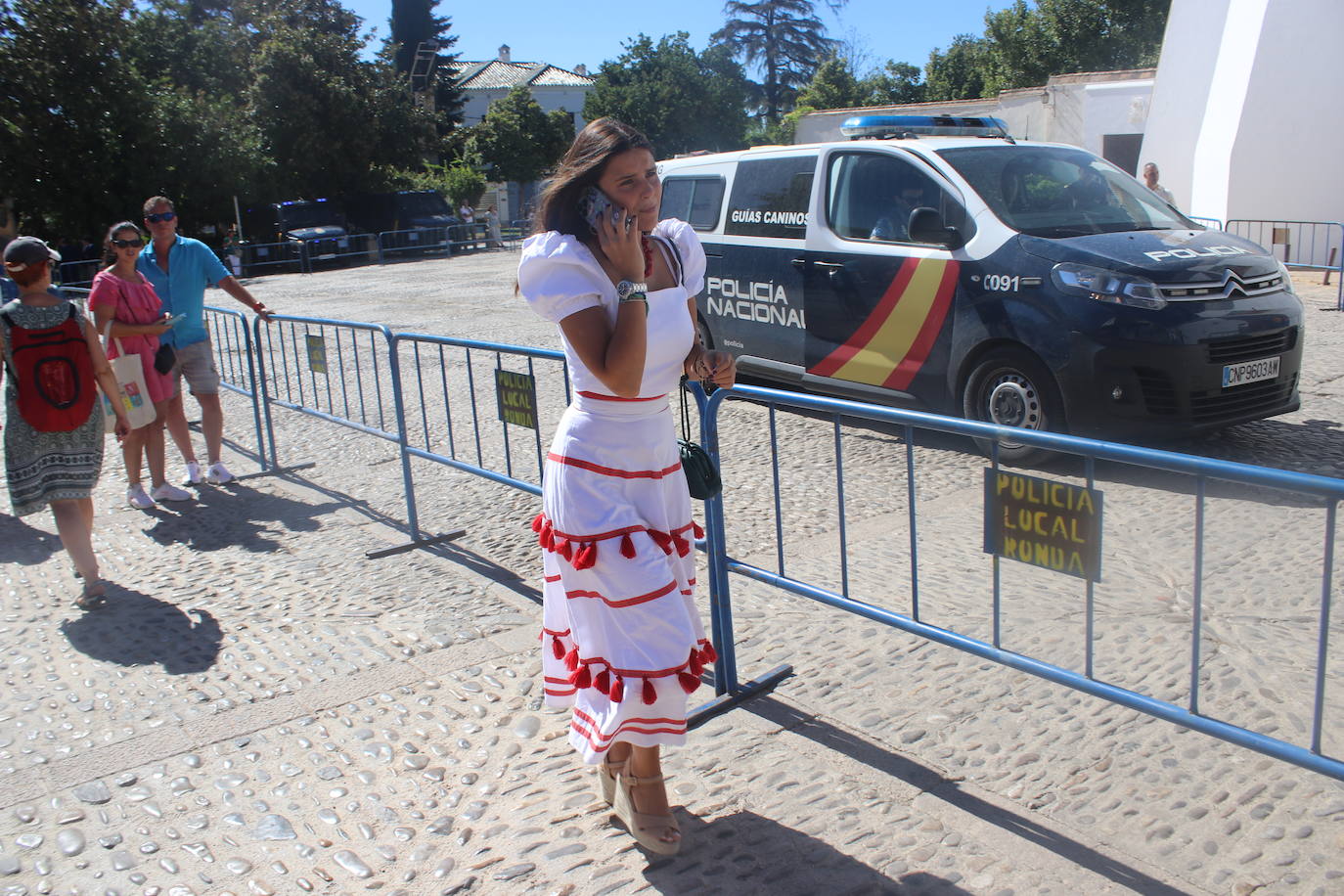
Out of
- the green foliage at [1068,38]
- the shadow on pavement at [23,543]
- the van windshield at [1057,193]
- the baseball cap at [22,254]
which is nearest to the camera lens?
the baseball cap at [22,254]

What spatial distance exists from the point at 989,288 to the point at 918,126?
2.08 metres

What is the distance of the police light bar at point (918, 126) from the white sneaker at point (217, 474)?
4.98 meters

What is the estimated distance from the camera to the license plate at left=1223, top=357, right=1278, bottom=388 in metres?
5.96

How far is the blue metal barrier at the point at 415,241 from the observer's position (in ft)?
107

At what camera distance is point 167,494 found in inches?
271

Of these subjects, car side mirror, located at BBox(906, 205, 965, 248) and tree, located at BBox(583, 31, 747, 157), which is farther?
tree, located at BBox(583, 31, 747, 157)

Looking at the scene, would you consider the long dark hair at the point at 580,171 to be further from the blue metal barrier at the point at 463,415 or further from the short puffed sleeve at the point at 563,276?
the blue metal barrier at the point at 463,415

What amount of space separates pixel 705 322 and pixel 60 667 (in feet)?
18.2

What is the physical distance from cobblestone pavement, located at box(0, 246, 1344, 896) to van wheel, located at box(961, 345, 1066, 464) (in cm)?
97

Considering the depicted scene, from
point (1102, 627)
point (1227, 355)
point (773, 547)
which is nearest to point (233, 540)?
point (773, 547)

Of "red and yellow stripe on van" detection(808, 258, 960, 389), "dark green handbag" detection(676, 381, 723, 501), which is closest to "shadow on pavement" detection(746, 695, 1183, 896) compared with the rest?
"dark green handbag" detection(676, 381, 723, 501)

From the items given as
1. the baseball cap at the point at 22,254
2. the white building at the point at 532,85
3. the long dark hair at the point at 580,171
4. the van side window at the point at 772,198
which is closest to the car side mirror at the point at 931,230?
the van side window at the point at 772,198

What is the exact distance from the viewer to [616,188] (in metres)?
2.70

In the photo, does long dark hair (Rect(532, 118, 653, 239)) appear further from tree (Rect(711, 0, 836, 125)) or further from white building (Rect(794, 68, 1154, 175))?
tree (Rect(711, 0, 836, 125))
